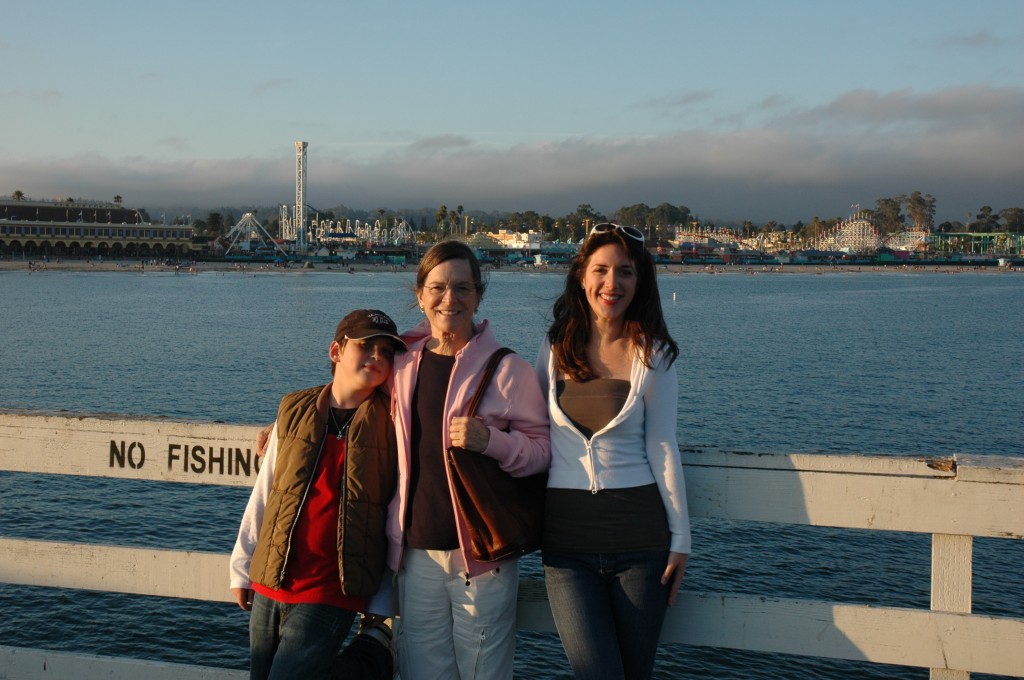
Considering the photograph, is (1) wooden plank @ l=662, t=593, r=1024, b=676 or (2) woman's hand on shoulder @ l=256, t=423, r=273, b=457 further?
(2) woman's hand on shoulder @ l=256, t=423, r=273, b=457

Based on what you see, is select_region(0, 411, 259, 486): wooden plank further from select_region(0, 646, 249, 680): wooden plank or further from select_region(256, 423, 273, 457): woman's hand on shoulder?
select_region(0, 646, 249, 680): wooden plank

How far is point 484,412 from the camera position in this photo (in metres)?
2.53

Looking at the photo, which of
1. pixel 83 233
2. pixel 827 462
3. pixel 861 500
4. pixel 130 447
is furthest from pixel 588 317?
pixel 83 233

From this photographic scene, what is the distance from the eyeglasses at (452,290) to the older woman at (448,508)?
2 cm

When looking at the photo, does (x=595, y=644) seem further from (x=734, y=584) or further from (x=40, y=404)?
(x=40, y=404)

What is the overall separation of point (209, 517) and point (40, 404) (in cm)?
1301

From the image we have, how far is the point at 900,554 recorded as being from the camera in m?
10.4

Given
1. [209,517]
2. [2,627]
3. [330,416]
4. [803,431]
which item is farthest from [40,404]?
[330,416]

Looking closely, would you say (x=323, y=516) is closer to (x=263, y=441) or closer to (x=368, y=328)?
(x=263, y=441)

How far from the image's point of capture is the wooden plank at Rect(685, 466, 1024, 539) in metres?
2.46

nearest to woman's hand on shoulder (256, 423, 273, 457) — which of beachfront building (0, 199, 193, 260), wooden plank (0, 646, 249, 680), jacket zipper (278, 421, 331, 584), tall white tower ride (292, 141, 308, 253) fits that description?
jacket zipper (278, 421, 331, 584)

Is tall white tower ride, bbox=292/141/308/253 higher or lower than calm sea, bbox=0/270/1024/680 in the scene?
higher

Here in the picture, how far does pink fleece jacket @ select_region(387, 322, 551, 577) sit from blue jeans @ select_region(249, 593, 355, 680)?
0.23 m

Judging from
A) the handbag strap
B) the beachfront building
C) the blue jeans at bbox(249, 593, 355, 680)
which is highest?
the beachfront building
